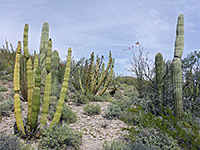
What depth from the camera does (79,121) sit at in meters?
5.36

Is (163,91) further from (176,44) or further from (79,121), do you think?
(79,121)

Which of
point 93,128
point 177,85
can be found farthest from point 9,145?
point 177,85

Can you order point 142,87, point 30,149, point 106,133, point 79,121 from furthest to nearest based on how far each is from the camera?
point 142,87 → point 79,121 → point 106,133 → point 30,149

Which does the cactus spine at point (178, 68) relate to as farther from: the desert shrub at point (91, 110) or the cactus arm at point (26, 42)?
the cactus arm at point (26, 42)

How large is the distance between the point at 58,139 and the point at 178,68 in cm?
405

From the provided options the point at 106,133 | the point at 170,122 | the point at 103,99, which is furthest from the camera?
the point at 103,99

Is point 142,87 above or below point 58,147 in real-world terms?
above

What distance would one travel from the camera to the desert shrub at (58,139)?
3555 millimetres

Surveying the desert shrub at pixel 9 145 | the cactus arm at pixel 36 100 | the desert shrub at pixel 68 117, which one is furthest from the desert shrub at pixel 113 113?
the desert shrub at pixel 9 145

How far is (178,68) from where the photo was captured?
17.7ft

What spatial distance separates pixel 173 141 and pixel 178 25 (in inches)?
159

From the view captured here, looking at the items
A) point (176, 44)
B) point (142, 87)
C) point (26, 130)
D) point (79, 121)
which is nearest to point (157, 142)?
point (79, 121)

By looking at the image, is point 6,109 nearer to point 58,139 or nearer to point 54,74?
point 54,74

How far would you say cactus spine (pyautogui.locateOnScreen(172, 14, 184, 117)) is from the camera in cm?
523
